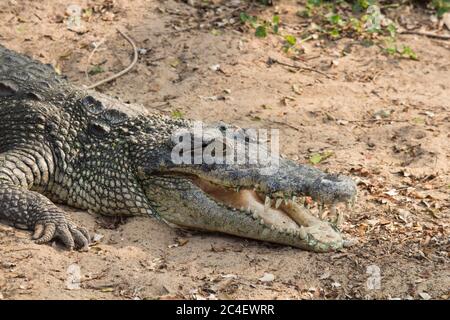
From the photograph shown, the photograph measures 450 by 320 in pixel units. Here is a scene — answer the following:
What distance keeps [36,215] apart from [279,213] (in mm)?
1745

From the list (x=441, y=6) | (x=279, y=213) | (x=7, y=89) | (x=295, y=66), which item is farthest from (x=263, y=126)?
(x=441, y=6)

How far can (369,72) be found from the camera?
852 centimetres

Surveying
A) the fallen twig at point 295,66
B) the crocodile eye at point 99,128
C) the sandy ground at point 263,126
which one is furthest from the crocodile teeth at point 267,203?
the fallen twig at point 295,66

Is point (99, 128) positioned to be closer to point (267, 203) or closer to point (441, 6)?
point (267, 203)

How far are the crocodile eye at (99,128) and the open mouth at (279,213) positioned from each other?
1012mm

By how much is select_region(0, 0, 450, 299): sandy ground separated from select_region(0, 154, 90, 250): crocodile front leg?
10 cm

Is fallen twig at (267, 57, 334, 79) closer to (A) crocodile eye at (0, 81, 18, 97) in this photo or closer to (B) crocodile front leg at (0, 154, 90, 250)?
(A) crocodile eye at (0, 81, 18, 97)

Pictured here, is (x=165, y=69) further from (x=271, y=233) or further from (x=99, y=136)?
(x=271, y=233)

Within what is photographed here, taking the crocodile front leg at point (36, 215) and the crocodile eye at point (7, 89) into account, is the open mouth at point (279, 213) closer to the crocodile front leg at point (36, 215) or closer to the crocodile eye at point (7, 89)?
the crocodile front leg at point (36, 215)

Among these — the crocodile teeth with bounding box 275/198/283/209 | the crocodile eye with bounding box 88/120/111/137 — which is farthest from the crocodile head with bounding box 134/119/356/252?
the crocodile eye with bounding box 88/120/111/137

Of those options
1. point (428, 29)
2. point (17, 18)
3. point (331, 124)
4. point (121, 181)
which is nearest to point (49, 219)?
point (121, 181)

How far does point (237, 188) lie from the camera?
17.9 ft

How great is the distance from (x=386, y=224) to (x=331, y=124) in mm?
1977

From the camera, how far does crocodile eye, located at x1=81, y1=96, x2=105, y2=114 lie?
6098mm
